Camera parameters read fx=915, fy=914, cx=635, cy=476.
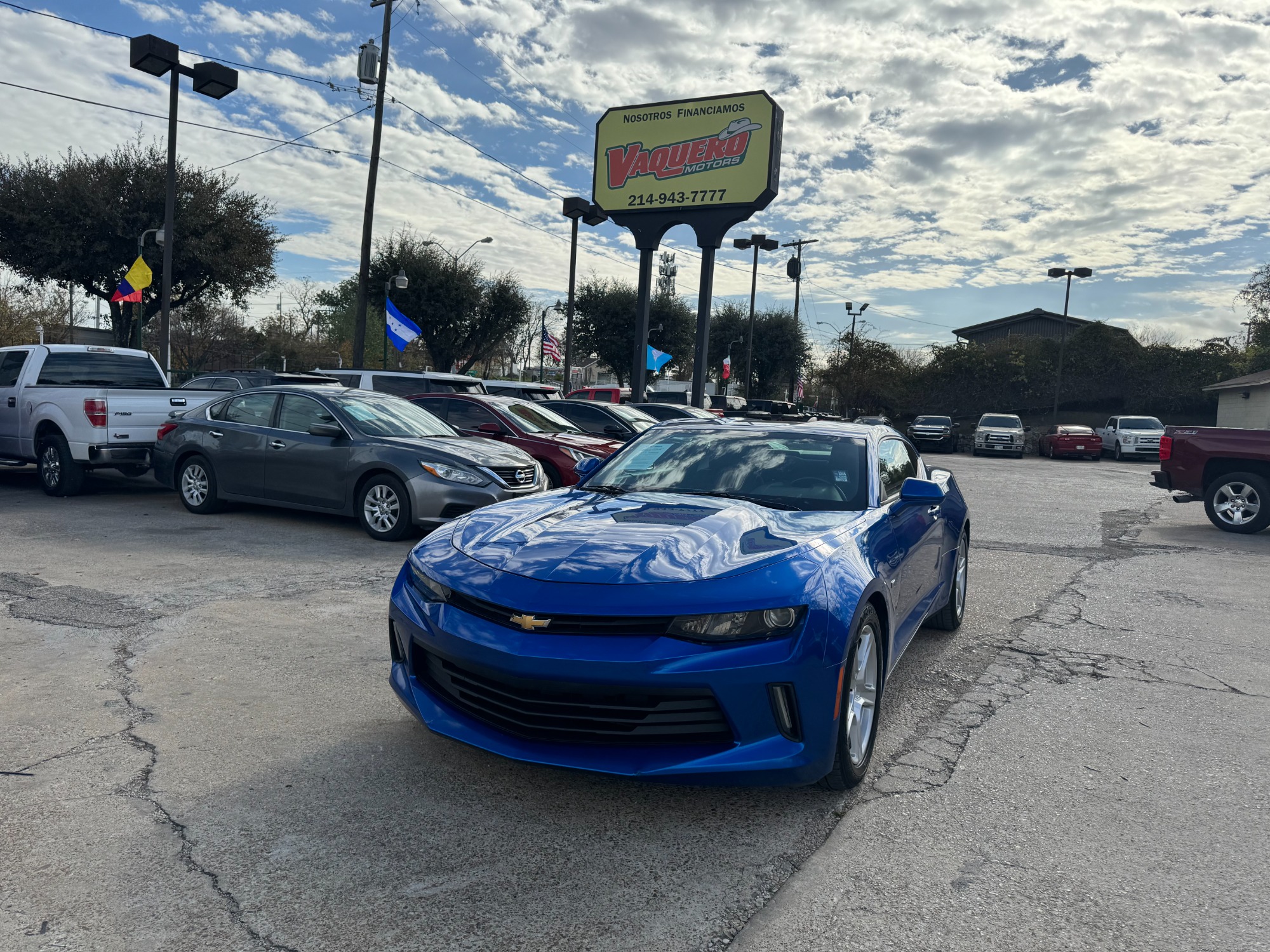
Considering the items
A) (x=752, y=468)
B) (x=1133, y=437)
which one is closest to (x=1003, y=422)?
(x=1133, y=437)

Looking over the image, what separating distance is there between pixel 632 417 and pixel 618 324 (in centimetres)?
3341

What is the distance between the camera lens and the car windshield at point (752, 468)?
4.39m

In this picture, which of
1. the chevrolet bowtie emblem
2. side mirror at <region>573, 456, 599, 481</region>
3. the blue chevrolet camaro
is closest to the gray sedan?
side mirror at <region>573, 456, 599, 481</region>

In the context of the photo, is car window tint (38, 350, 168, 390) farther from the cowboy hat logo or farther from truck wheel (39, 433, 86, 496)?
the cowboy hat logo

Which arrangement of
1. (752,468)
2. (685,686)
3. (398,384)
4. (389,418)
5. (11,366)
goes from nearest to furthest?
(685,686), (752,468), (389,418), (11,366), (398,384)

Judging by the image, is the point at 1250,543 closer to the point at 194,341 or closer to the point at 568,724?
the point at 568,724

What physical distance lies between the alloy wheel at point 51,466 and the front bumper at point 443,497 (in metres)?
4.95

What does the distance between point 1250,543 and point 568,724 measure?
10569mm

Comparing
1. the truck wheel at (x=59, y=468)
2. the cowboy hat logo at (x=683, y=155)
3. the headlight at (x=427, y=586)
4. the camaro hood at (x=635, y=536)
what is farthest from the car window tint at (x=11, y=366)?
the cowboy hat logo at (x=683, y=155)

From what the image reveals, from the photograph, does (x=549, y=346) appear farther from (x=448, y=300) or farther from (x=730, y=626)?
(x=730, y=626)

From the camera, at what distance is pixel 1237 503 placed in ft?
38.0

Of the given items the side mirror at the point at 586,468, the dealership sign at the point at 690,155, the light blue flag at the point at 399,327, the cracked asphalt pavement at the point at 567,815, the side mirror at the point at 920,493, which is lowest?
the cracked asphalt pavement at the point at 567,815

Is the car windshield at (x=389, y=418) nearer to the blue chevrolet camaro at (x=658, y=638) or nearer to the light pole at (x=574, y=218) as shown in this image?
the blue chevrolet camaro at (x=658, y=638)

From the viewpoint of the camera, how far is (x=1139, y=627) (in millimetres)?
6379
